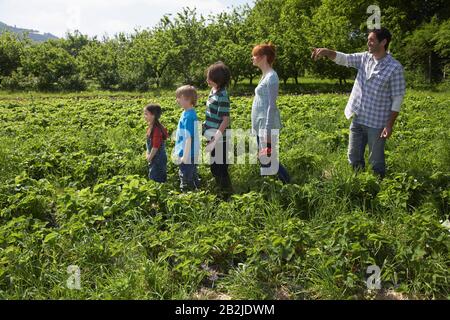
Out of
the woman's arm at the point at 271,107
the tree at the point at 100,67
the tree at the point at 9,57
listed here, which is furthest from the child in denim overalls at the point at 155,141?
the tree at the point at 9,57

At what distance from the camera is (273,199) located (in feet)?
13.3

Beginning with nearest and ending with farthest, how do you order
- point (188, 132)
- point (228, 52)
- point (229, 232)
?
point (229, 232) < point (188, 132) < point (228, 52)

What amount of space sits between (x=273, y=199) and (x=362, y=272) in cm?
117

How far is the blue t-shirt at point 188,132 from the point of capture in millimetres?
4512

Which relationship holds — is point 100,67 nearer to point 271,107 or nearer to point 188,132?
point 188,132

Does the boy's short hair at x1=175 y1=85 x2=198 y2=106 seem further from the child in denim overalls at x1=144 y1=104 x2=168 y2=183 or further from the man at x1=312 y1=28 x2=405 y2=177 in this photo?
the man at x1=312 y1=28 x2=405 y2=177

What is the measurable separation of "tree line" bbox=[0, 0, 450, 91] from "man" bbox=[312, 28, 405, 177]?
2059cm

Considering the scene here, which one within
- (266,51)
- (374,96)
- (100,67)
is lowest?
(374,96)

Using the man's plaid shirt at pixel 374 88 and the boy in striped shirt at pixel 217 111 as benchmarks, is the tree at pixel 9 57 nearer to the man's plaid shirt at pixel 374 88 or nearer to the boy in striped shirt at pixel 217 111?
the boy in striped shirt at pixel 217 111

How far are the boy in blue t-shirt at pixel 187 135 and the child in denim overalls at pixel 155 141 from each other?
246mm

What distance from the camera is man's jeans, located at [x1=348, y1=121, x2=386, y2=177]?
4.54 metres

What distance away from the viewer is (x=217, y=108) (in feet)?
14.6

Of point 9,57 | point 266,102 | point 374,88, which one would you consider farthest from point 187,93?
point 9,57

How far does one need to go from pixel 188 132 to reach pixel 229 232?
1.42 m
